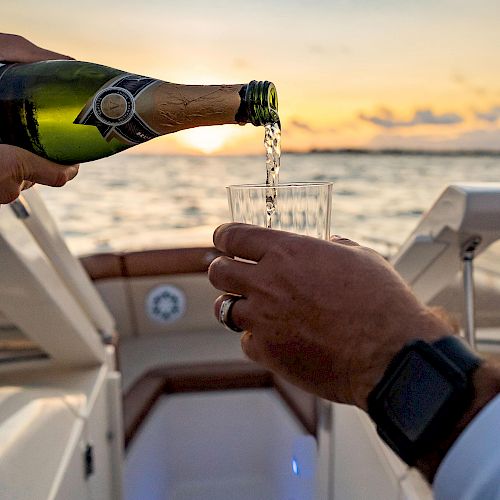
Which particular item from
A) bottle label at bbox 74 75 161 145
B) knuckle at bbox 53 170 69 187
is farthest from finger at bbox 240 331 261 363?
bottle label at bbox 74 75 161 145

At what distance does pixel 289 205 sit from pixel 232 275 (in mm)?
124

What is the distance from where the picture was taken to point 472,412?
1.91 feet

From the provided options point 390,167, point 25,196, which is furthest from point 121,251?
point 390,167

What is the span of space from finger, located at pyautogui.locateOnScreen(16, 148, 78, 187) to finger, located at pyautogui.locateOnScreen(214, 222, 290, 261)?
0.28 m

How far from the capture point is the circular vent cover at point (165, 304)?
338cm

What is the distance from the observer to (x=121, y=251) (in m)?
3.44

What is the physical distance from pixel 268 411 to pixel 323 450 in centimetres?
76

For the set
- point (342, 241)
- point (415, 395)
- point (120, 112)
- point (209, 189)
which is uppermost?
point (120, 112)

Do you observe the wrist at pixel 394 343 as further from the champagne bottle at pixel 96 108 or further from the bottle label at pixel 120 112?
the bottle label at pixel 120 112

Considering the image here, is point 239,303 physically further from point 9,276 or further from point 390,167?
point 390,167

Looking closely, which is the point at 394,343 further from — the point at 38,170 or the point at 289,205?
the point at 38,170

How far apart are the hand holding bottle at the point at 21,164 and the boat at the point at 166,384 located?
53 cm

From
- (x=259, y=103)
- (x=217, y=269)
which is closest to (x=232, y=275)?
(x=217, y=269)

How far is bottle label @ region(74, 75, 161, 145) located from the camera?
1034 millimetres
